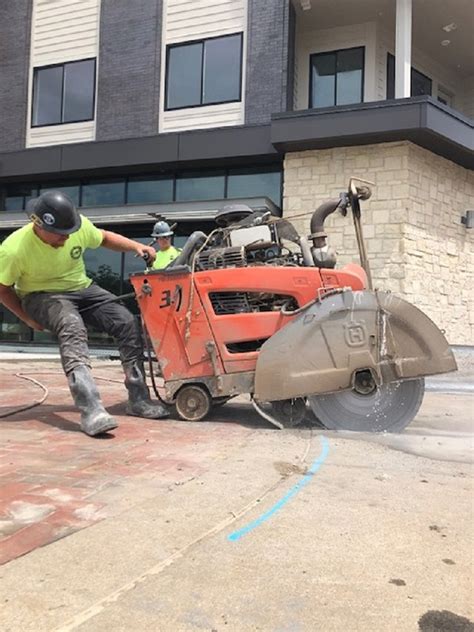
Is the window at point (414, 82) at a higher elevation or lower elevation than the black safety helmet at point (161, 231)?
higher

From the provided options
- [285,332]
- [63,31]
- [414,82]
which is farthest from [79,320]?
[63,31]

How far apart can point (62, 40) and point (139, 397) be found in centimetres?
1249

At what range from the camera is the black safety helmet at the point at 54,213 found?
466 centimetres

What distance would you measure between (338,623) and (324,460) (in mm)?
2071

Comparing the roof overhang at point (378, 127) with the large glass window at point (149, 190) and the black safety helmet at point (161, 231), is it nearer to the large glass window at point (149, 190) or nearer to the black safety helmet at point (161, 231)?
the large glass window at point (149, 190)

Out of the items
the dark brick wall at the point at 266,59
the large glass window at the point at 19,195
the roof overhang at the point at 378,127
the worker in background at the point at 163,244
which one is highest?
the dark brick wall at the point at 266,59

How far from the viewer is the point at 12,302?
525cm

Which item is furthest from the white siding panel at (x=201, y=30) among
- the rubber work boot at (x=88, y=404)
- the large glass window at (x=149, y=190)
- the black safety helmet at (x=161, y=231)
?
the rubber work boot at (x=88, y=404)

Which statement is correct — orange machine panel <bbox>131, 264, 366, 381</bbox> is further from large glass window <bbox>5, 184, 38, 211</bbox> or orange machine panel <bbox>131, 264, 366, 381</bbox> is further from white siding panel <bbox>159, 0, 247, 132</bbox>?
large glass window <bbox>5, 184, 38, 211</bbox>

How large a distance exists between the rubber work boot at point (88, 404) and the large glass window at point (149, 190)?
9219mm

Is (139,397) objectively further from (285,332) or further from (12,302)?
(285,332)

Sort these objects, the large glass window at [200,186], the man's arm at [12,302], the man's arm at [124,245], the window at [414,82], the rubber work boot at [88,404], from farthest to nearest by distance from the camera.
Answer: the window at [414,82]
the large glass window at [200,186]
the man's arm at [124,245]
the man's arm at [12,302]
the rubber work boot at [88,404]

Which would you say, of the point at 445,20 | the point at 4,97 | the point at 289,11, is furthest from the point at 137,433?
the point at 4,97

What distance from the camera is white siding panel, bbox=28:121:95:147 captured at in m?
14.4
